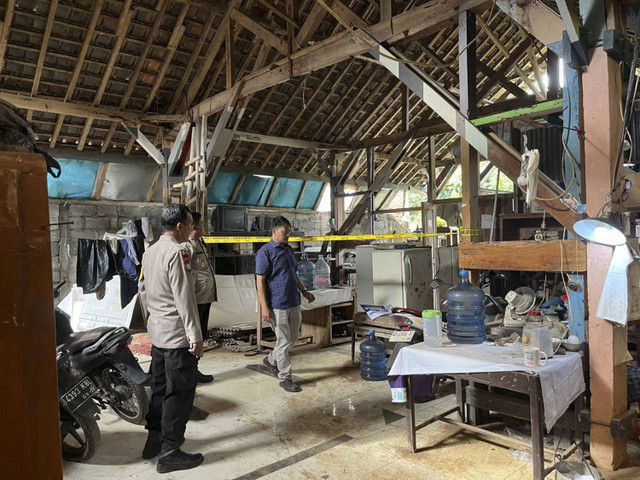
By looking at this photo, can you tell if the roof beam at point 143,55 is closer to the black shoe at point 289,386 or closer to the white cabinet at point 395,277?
the white cabinet at point 395,277

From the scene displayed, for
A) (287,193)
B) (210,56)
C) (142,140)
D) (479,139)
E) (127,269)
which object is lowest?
(127,269)

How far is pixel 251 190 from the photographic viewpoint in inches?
395

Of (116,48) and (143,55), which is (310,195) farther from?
(116,48)

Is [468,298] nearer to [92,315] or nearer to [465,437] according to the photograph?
[465,437]

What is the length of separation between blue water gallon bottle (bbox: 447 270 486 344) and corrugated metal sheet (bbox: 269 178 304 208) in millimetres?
7604

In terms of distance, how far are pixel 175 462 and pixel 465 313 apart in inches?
84.4

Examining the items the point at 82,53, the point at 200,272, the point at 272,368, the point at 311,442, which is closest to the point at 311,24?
the point at 200,272

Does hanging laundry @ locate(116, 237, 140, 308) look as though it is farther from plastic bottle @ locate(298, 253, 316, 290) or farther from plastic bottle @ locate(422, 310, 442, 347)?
plastic bottle @ locate(422, 310, 442, 347)

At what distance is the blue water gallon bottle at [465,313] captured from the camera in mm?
3094

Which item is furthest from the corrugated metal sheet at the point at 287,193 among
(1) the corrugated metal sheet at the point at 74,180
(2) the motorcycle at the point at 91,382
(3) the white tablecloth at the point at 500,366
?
(3) the white tablecloth at the point at 500,366

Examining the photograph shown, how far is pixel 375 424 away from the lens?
3510 millimetres

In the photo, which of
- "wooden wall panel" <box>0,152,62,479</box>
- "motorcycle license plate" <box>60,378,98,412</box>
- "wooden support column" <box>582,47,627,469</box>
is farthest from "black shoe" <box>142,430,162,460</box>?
"wooden support column" <box>582,47,627,469</box>

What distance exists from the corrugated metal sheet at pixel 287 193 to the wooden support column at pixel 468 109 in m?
7.05

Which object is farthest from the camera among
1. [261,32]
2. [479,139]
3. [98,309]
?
[98,309]
